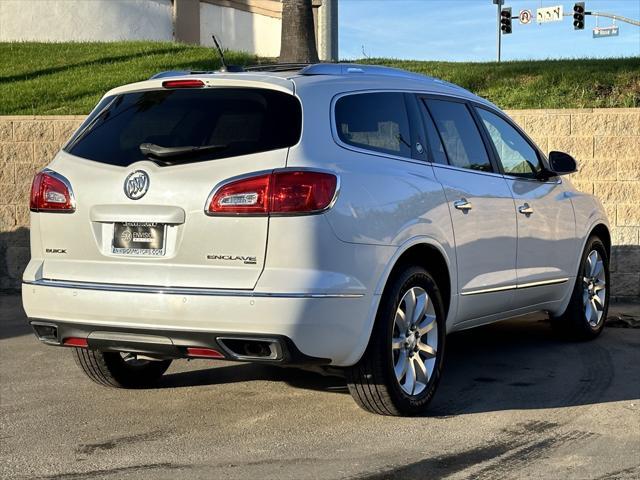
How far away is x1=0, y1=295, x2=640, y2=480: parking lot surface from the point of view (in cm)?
504

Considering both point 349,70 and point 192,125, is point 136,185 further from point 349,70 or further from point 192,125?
point 349,70

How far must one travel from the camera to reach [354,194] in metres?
5.44

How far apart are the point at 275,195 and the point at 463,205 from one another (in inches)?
66.3

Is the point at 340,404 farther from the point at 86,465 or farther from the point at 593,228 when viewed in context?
the point at 593,228

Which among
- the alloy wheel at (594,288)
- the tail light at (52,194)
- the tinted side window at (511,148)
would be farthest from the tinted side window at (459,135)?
the tail light at (52,194)

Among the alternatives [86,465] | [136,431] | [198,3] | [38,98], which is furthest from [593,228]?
[198,3]

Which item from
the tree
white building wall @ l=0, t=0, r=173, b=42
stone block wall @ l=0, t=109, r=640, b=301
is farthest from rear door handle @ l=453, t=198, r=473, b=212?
white building wall @ l=0, t=0, r=173, b=42

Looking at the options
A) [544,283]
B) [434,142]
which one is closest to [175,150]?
[434,142]

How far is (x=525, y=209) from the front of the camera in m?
7.33

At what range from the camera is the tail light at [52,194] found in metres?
5.70

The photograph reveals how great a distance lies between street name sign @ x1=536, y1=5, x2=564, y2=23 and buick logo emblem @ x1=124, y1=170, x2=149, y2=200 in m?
45.2

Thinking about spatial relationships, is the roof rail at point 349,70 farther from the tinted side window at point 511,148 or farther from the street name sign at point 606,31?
the street name sign at point 606,31

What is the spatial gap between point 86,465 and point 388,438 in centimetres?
152

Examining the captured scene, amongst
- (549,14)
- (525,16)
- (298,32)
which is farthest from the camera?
(549,14)
